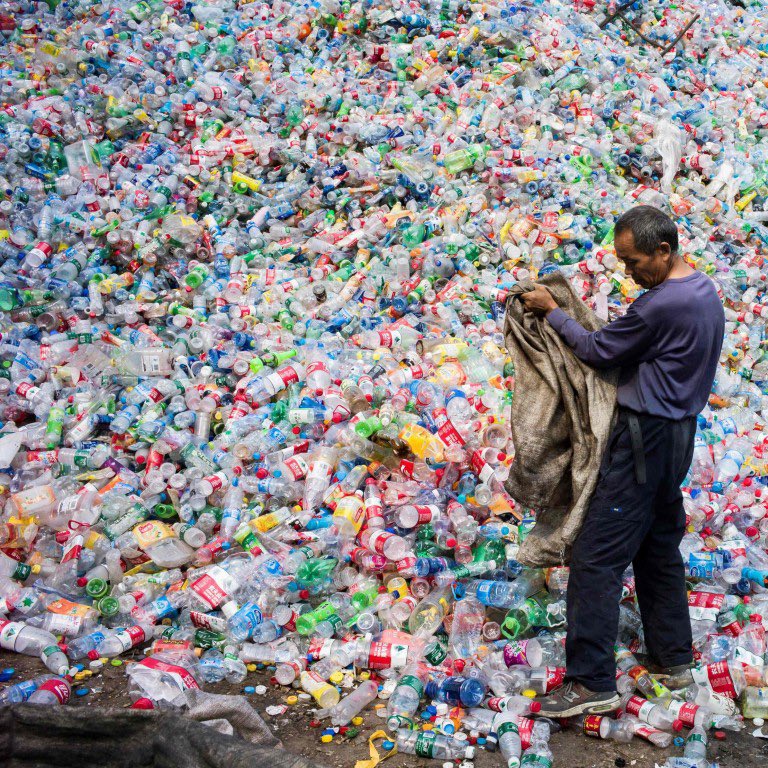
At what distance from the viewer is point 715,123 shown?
24.3ft

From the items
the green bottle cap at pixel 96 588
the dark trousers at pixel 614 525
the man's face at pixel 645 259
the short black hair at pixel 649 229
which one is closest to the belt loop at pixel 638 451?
the dark trousers at pixel 614 525

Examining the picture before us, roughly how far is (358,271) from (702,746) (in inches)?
144

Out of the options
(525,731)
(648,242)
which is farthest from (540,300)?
(525,731)

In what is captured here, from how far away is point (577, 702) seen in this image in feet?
9.81

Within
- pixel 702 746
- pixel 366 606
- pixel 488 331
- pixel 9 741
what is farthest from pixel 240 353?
pixel 702 746

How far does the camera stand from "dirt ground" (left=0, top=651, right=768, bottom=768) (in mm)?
2955

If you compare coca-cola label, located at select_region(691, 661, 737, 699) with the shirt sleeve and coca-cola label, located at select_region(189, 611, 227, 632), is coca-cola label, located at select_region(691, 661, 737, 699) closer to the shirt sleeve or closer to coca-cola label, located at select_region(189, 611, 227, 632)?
the shirt sleeve

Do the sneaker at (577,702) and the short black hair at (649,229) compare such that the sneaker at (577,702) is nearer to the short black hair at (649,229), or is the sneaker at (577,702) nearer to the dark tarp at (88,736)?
the dark tarp at (88,736)

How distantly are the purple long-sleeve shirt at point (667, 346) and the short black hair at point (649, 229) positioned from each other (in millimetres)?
147

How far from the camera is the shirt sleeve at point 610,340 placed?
2.90 m

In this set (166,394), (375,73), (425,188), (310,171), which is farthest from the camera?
(375,73)

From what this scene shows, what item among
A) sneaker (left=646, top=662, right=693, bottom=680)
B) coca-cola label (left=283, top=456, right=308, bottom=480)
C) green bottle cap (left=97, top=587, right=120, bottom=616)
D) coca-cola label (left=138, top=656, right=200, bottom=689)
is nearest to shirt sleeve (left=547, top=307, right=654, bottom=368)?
sneaker (left=646, top=662, right=693, bottom=680)

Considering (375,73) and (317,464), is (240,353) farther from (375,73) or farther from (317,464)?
(375,73)

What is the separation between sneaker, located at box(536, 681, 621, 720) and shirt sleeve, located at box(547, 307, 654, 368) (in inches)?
48.2
